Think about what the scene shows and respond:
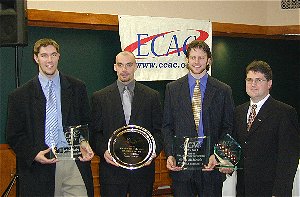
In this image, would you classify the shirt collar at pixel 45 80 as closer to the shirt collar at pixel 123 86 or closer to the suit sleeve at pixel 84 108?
the suit sleeve at pixel 84 108

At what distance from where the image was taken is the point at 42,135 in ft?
12.4

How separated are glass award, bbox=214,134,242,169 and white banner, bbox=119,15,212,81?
2854mm

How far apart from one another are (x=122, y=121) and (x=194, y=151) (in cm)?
63

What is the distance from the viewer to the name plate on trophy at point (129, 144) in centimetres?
389

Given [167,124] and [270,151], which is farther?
[167,124]

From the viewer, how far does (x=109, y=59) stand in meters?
6.59

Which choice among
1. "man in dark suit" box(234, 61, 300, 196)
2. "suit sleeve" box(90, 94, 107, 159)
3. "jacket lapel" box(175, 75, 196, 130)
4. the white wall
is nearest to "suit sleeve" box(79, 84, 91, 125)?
"suit sleeve" box(90, 94, 107, 159)

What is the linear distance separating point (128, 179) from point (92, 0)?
3096 mm

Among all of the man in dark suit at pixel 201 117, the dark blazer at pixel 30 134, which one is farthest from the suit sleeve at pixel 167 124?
the dark blazer at pixel 30 134

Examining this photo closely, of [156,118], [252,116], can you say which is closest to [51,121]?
[156,118]

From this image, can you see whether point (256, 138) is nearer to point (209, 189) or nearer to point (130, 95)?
point (209, 189)

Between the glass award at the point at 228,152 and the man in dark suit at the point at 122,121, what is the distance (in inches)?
19.9

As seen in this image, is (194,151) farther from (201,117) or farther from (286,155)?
(286,155)

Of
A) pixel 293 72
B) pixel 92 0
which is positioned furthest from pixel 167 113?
pixel 293 72
